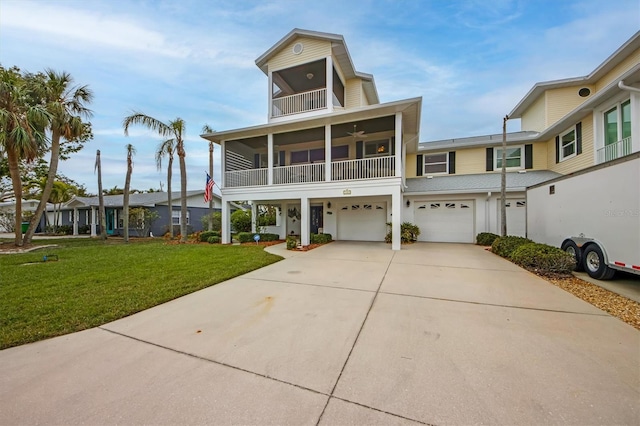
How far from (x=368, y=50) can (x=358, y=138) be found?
214 inches

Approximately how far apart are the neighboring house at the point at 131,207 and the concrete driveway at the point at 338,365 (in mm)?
18567

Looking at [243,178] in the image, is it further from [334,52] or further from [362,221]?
[334,52]

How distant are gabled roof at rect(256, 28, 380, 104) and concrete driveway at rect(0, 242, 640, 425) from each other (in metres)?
11.8

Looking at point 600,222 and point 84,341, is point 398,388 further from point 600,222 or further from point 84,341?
point 600,222

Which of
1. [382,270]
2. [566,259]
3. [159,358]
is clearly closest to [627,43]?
[566,259]

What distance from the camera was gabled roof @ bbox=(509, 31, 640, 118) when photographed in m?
10.1

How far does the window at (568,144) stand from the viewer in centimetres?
1127

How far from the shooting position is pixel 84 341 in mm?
3029

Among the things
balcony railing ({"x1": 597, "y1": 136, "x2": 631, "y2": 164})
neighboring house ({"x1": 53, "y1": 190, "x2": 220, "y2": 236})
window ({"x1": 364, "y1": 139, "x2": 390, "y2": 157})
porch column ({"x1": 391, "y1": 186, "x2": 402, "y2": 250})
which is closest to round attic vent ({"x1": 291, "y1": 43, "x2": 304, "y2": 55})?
window ({"x1": 364, "y1": 139, "x2": 390, "y2": 157})

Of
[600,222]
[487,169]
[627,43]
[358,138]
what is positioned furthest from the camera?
[487,169]

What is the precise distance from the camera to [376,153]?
12.9m

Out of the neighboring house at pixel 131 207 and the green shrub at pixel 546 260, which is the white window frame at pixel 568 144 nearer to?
the green shrub at pixel 546 260

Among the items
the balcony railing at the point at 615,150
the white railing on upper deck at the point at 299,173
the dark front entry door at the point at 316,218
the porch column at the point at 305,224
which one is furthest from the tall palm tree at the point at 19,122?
the balcony railing at the point at 615,150

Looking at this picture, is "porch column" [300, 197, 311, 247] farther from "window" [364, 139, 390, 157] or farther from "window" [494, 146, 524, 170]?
"window" [494, 146, 524, 170]
